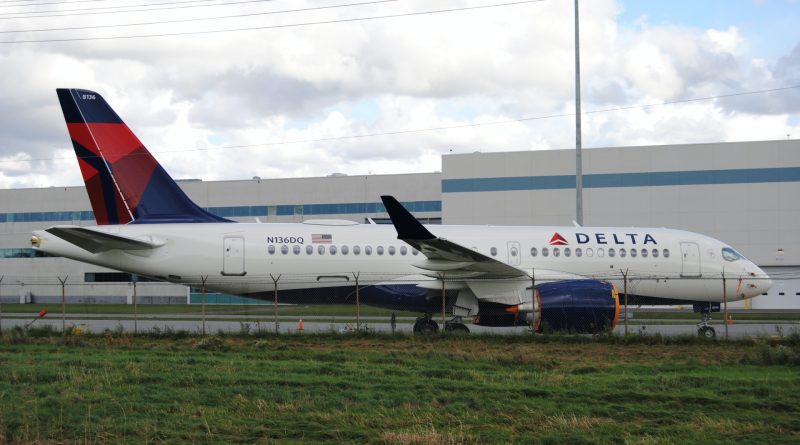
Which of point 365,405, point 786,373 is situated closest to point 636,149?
point 786,373

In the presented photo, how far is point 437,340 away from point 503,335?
5.73 feet

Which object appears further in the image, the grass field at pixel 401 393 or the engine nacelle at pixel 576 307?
the engine nacelle at pixel 576 307

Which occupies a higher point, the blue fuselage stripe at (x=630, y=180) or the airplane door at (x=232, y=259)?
the blue fuselage stripe at (x=630, y=180)

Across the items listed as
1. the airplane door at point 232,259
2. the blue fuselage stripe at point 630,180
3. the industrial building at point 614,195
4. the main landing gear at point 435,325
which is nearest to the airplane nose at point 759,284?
the main landing gear at point 435,325

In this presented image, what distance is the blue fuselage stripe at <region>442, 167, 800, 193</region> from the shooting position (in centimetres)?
4628

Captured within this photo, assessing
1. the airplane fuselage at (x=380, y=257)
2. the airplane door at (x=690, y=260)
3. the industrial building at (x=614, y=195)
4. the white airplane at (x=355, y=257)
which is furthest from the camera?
the industrial building at (x=614, y=195)

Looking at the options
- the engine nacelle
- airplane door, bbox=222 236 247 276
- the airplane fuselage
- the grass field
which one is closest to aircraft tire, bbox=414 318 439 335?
the airplane fuselage

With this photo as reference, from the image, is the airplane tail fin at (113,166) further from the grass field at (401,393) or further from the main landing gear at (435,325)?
the main landing gear at (435,325)

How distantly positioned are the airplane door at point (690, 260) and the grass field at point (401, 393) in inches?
241

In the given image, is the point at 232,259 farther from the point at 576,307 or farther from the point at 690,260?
the point at 690,260

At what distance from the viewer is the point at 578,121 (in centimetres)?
3177

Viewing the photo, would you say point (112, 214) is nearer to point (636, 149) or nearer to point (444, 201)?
point (444, 201)

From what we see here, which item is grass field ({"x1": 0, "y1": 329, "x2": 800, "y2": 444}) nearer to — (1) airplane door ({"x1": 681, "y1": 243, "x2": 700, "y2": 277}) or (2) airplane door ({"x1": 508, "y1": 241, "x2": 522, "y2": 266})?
(2) airplane door ({"x1": 508, "y1": 241, "x2": 522, "y2": 266})

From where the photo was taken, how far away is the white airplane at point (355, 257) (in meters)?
20.9
